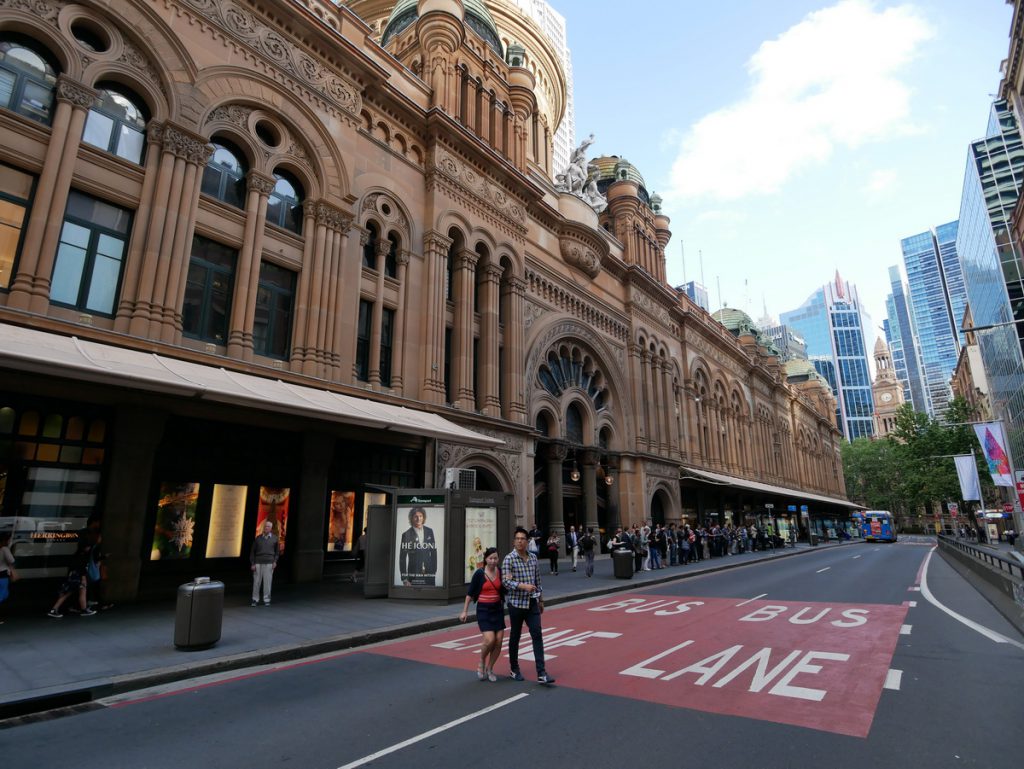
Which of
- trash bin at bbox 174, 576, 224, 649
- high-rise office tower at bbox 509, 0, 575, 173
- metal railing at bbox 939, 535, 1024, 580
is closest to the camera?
trash bin at bbox 174, 576, 224, 649

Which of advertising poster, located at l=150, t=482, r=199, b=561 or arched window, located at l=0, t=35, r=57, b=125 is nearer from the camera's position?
arched window, located at l=0, t=35, r=57, b=125

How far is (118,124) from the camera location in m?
14.1

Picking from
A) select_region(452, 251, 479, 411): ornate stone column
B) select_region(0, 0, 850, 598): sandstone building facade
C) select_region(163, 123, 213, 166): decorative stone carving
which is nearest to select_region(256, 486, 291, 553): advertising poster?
select_region(0, 0, 850, 598): sandstone building facade

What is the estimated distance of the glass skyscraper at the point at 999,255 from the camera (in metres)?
40.7

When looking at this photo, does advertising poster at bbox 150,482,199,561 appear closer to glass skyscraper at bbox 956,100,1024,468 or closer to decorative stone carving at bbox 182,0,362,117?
decorative stone carving at bbox 182,0,362,117

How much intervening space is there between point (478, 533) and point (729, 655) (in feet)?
23.8

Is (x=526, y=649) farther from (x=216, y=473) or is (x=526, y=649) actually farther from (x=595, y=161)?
(x=595, y=161)

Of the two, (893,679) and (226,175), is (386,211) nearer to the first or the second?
(226,175)

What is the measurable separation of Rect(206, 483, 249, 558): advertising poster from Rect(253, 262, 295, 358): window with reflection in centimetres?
398

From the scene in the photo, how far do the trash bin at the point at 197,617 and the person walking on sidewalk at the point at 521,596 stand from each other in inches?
178

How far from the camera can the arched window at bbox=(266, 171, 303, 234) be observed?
17406 millimetres

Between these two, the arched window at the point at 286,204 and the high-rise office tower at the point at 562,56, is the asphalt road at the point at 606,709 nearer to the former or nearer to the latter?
the arched window at the point at 286,204

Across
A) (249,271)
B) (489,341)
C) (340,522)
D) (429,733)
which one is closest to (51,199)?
(249,271)

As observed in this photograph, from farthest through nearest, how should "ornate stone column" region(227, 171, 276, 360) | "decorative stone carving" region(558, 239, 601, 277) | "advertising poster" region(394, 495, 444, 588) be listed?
1. "decorative stone carving" region(558, 239, 601, 277)
2. "ornate stone column" region(227, 171, 276, 360)
3. "advertising poster" region(394, 495, 444, 588)
